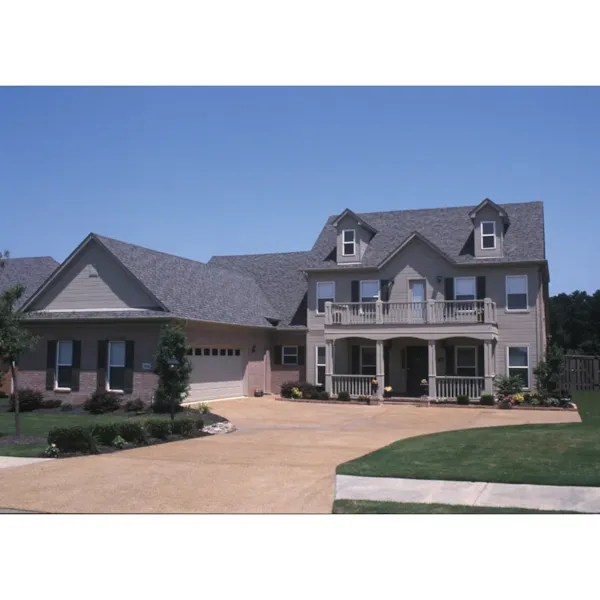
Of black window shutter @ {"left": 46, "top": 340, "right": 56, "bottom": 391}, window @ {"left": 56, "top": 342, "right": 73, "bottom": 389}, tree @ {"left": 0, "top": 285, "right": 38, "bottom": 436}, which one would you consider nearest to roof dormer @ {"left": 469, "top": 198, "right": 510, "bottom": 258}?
window @ {"left": 56, "top": 342, "right": 73, "bottom": 389}

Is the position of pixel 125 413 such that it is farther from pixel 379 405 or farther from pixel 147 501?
pixel 147 501

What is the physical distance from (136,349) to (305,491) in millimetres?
15398

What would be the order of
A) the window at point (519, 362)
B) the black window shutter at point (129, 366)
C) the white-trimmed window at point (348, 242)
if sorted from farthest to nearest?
the white-trimmed window at point (348, 242)
the window at point (519, 362)
the black window shutter at point (129, 366)

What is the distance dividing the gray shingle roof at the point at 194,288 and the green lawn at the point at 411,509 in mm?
15548

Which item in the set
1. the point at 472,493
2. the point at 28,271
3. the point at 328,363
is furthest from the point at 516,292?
the point at 28,271

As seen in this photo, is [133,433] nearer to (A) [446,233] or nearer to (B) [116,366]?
(B) [116,366]

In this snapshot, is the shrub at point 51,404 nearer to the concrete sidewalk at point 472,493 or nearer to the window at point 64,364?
the window at point 64,364

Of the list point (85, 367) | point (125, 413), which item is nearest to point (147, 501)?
point (125, 413)

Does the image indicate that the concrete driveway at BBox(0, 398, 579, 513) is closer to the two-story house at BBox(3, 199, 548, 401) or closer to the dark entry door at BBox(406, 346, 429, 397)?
the two-story house at BBox(3, 199, 548, 401)

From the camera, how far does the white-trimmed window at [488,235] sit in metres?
28.5

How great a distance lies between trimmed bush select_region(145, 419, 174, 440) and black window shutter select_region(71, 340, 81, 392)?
9.97 m

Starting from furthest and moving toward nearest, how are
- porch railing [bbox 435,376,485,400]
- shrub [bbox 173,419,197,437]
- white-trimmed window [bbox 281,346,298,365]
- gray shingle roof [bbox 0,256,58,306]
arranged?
white-trimmed window [bbox 281,346,298,365] → gray shingle roof [bbox 0,256,58,306] → porch railing [bbox 435,376,485,400] → shrub [bbox 173,419,197,437]

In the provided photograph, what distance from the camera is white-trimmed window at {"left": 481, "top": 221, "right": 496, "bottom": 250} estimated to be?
28.5 metres

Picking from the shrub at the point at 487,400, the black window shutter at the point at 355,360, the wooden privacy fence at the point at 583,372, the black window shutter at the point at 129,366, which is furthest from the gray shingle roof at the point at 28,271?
the wooden privacy fence at the point at 583,372
